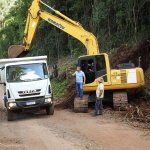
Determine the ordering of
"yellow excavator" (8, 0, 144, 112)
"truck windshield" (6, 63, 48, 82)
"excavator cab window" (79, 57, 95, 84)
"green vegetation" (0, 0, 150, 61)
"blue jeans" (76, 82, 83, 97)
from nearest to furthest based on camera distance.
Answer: "truck windshield" (6, 63, 48, 82) < "yellow excavator" (8, 0, 144, 112) < "blue jeans" (76, 82, 83, 97) < "excavator cab window" (79, 57, 95, 84) < "green vegetation" (0, 0, 150, 61)

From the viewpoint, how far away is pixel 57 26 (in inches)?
643

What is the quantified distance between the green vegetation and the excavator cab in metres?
6.98

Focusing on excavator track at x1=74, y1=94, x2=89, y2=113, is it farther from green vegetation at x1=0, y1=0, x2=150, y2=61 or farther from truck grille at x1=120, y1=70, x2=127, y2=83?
green vegetation at x1=0, y1=0, x2=150, y2=61

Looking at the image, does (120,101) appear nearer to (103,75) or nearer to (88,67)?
(103,75)

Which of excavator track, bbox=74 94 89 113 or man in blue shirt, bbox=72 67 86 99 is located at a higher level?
man in blue shirt, bbox=72 67 86 99

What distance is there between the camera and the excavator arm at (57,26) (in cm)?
1551

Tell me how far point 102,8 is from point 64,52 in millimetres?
8186

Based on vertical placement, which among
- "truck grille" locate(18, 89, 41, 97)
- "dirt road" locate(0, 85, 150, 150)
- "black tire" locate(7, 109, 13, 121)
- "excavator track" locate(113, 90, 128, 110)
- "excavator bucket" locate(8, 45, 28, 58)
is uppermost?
"excavator bucket" locate(8, 45, 28, 58)

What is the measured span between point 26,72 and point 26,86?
811mm

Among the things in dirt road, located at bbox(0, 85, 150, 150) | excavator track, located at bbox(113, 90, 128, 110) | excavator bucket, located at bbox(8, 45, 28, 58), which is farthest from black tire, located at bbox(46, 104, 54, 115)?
excavator bucket, located at bbox(8, 45, 28, 58)

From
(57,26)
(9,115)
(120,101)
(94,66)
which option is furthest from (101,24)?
(9,115)

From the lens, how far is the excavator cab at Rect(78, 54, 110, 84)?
1441 cm

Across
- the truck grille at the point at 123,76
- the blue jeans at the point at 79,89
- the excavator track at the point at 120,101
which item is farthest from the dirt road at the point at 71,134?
the truck grille at the point at 123,76

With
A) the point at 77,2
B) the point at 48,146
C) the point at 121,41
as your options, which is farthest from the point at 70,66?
the point at 48,146
